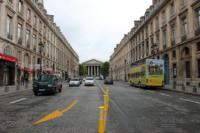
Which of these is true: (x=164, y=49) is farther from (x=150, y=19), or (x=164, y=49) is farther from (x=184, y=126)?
(x=184, y=126)

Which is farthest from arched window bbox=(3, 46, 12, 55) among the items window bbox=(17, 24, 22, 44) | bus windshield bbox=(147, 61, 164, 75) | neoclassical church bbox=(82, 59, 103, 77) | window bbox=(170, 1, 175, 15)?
neoclassical church bbox=(82, 59, 103, 77)

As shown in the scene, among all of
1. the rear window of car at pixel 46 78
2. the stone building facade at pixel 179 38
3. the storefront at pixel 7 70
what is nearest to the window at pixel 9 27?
the storefront at pixel 7 70

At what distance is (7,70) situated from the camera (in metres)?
27.4

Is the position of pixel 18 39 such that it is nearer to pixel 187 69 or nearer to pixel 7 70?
pixel 7 70

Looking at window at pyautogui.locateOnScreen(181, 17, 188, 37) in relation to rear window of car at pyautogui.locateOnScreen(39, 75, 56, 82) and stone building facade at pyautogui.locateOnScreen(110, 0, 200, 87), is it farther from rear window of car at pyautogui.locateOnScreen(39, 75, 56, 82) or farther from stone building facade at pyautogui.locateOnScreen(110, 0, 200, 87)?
rear window of car at pyautogui.locateOnScreen(39, 75, 56, 82)

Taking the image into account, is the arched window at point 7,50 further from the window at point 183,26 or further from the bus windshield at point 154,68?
the window at point 183,26

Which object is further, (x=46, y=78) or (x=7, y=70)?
(x=7, y=70)

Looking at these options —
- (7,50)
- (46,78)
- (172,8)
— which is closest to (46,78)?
(46,78)

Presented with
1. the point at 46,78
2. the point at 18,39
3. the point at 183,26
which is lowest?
the point at 46,78

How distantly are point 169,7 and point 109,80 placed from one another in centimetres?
2082

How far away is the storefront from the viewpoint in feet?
81.7

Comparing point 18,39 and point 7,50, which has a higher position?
point 18,39

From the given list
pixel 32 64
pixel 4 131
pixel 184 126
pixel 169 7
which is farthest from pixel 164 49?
pixel 4 131

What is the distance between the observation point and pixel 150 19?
42.7 m
